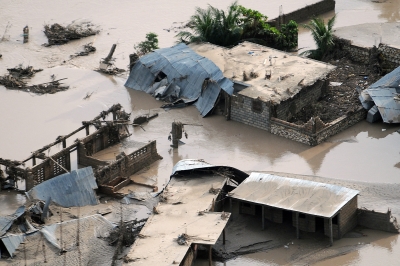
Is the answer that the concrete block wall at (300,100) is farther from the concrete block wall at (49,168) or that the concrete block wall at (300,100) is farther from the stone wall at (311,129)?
the concrete block wall at (49,168)

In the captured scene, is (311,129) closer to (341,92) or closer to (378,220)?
(341,92)

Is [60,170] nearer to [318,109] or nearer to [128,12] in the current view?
[318,109]

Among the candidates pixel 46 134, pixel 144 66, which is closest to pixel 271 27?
pixel 144 66

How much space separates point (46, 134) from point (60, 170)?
14.2 ft

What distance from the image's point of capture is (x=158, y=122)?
1367 inches

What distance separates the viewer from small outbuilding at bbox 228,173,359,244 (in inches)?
1030

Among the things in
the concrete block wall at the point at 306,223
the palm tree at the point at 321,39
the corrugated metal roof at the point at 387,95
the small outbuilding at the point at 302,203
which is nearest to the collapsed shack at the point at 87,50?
the palm tree at the point at 321,39

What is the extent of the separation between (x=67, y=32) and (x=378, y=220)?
2173 cm

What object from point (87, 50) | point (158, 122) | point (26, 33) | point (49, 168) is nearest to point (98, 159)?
point (49, 168)

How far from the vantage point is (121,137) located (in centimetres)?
3303

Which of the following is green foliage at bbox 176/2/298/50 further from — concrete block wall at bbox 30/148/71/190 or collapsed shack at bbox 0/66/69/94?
concrete block wall at bbox 30/148/71/190

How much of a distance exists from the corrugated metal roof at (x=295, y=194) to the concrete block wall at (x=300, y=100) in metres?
6.06

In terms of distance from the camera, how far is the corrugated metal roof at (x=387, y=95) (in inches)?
1324

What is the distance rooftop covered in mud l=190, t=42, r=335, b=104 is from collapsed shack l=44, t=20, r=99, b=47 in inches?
291
